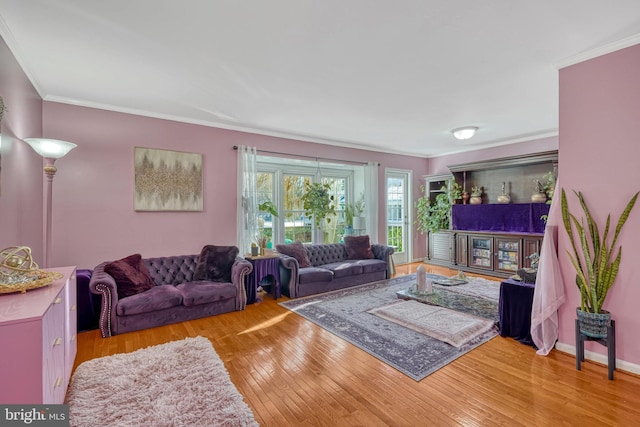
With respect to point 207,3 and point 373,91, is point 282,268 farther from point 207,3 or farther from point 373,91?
point 207,3

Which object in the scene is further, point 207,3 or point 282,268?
point 282,268

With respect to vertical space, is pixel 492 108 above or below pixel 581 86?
above

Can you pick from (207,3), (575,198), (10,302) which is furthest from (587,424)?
(207,3)

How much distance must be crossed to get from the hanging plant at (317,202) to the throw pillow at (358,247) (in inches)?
26.4

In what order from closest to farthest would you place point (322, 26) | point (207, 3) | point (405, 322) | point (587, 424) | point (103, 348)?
point (587, 424)
point (207, 3)
point (322, 26)
point (103, 348)
point (405, 322)

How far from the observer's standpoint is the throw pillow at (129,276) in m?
3.41

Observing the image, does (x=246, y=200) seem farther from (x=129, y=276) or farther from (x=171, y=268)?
(x=129, y=276)

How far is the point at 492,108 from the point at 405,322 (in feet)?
10.2

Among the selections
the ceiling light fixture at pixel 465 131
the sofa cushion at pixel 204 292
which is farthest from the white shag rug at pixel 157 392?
the ceiling light fixture at pixel 465 131

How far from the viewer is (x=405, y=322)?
11.4 feet

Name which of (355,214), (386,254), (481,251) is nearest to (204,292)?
(386,254)

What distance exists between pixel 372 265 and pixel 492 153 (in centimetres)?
367

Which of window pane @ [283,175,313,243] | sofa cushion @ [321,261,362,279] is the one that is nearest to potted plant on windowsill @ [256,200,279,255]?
window pane @ [283,175,313,243]

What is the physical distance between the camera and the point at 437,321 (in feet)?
Answer: 11.5
